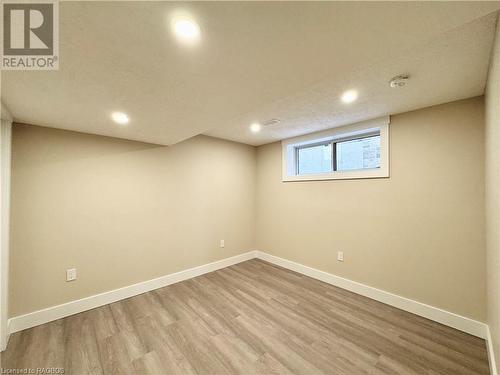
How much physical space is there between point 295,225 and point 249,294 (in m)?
1.34

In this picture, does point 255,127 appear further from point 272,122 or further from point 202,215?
point 202,215

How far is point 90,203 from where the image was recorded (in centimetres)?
241

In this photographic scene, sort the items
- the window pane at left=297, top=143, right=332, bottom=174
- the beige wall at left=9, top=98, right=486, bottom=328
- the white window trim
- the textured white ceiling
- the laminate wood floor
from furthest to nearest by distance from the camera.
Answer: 1. the window pane at left=297, top=143, right=332, bottom=174
2. the white window trim
3. the beige wall at left=9, top=98, right=486, bottom=328
4. the laminate wood floor
5. the textured white ceiling

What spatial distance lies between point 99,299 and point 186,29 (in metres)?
2.95

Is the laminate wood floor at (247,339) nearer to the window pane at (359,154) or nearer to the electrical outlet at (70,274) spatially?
the electrical outlet at (70,274)

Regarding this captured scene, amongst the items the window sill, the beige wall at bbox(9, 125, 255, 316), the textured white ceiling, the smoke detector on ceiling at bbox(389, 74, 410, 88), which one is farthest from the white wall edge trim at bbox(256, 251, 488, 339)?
the smoke detector on ceiling at bbox(389, 74, 410, 88)

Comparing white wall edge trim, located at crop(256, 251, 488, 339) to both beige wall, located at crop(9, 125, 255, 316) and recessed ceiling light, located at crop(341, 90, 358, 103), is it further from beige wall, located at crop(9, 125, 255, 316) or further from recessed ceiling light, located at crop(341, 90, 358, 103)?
recessed ceiling light, located at crop(341, 90, 358, 103)

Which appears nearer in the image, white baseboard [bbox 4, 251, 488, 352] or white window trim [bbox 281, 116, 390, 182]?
white baseboard [bbox 4, 251, 488, 352]

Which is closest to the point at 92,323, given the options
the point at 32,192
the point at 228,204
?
the point at 32,192

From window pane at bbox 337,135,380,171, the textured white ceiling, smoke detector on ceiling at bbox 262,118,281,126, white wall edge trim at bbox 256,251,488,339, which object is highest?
smoke detector on ceiling at bbox 262,118,281,126

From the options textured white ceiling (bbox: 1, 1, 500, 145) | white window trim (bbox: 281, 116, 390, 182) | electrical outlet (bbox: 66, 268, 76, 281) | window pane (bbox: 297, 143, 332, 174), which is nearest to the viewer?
textured white ceiling (bbox: 1, 1, 500, 145)

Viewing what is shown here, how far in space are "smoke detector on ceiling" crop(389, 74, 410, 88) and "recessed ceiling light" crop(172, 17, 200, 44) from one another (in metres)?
1.57

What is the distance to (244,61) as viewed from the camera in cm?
115

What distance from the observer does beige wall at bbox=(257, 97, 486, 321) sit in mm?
1960
